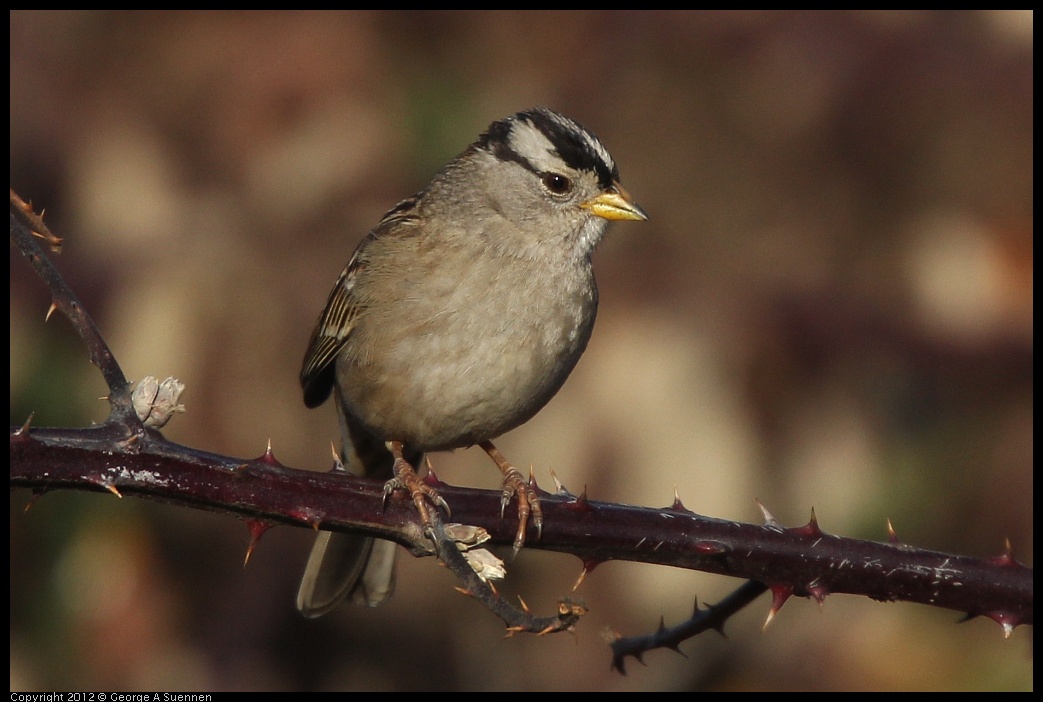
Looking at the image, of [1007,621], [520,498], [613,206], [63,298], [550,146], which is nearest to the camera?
[63,298]

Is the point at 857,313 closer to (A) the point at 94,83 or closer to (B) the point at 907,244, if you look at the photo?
(B) the point at 907,244

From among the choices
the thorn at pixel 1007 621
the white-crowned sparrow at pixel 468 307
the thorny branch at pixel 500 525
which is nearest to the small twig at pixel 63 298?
the thorny branch at pixel 500 525

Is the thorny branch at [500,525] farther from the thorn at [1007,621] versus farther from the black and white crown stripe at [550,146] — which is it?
the black and white crown stripe at [550,146]

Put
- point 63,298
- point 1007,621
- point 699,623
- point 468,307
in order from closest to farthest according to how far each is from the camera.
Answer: point 63,298
point 1007,621
point 699,623
point 468,307

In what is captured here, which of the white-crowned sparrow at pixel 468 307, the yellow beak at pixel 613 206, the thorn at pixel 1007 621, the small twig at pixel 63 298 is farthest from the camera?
the yellow beak at pixel 613 206

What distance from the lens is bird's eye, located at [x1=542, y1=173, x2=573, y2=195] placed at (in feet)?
16.5

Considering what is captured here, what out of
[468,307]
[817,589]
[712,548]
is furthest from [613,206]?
[817,589]

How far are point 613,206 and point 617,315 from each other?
184 centimetres

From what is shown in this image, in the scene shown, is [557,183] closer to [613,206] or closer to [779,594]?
[613,206]

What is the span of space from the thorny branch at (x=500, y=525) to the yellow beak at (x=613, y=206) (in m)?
1.75

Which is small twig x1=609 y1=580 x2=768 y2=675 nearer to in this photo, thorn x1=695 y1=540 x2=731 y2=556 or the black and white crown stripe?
thorn x1=695 y1=540 x2=731 y2=556

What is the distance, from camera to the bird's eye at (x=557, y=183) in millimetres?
→ 5039

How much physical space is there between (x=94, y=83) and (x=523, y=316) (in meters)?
5.67

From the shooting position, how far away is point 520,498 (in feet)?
13.4
